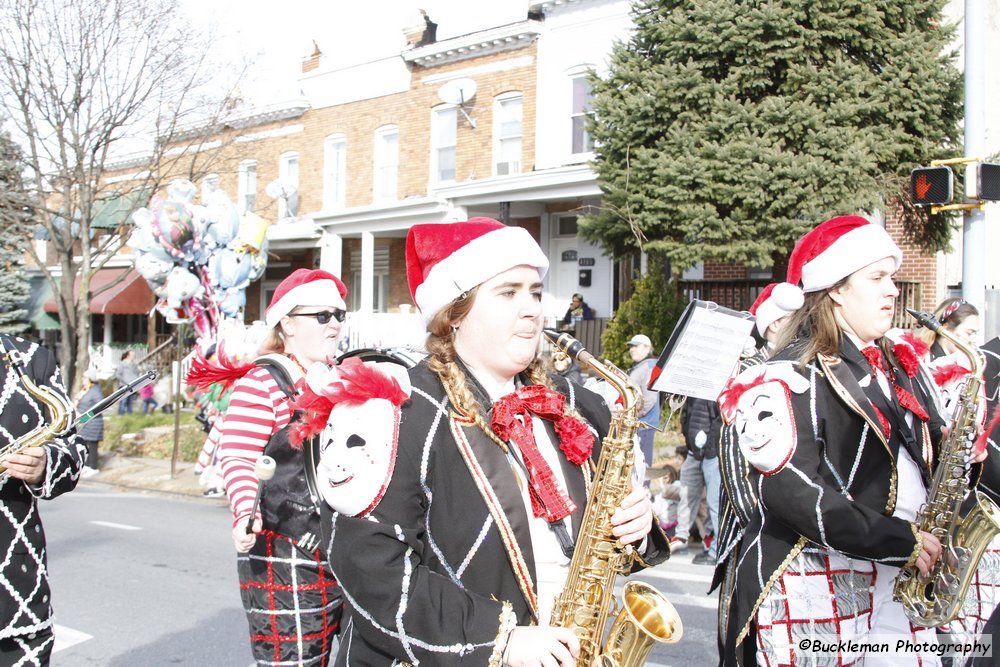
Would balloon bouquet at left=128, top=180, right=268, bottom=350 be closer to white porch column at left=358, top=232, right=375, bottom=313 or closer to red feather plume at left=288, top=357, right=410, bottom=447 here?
red feather plume at left=288, top=357, right=410, bottom=447

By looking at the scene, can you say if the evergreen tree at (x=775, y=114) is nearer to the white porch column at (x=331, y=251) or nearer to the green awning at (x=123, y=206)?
the white porch column at (x=331, y=251)

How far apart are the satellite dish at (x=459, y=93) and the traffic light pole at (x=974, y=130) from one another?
1249cm

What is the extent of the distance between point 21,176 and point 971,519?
1896cm

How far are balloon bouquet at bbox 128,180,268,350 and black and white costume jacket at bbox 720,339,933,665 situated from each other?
27.9ft

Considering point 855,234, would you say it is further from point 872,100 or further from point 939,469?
point 872,100

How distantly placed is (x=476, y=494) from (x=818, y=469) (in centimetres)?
135

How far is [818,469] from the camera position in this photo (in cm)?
283

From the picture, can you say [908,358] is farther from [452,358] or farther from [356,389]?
[356,389]

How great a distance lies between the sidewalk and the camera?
1267 centimetres

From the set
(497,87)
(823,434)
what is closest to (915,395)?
(823,434)

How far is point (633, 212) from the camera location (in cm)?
1274

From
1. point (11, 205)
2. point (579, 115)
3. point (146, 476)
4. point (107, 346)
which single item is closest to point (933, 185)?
point (579, 115)

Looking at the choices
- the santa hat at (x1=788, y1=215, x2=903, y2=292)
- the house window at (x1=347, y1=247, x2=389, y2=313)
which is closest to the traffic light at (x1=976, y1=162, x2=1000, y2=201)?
the santa hat at (x1=788, y1=215, x2=903, y2=292)

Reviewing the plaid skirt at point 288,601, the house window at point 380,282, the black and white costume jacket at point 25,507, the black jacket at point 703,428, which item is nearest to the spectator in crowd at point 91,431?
the house window at point 380,282
